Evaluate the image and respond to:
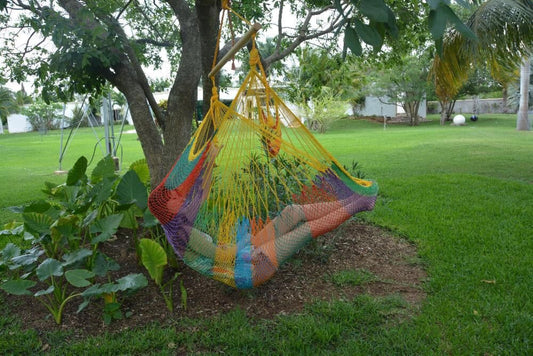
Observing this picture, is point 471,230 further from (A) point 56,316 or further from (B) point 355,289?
(A) point 56,316

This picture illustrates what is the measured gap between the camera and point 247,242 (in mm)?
1952

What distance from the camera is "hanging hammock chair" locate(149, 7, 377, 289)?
6.04 ft

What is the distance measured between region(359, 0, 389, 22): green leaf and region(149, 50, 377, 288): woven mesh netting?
1.16 m

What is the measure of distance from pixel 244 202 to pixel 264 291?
491mm

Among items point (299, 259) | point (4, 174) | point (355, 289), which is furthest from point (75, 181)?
point (4, 174)

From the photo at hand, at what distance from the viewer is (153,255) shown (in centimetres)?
199

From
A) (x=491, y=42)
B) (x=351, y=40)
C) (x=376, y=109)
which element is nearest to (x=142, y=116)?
(x=351, y=40)

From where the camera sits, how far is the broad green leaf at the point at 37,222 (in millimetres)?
2080

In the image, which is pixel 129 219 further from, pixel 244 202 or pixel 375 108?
pixel 375 108

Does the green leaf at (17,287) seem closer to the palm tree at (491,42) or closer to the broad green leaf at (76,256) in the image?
the broad green leaf at (76,256)

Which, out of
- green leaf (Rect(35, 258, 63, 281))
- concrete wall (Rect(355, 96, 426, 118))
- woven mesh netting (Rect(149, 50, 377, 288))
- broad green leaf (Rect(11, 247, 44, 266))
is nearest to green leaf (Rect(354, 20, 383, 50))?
woven mesh netting (Rect(149, 50, 377, 288))

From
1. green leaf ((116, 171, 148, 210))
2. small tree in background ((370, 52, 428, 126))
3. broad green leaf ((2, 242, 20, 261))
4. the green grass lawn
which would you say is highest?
small tree in background ((370, 52, 428, 126))

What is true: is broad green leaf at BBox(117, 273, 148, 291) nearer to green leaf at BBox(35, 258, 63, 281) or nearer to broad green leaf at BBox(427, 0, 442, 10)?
green leaf at BBox(35, 258, 63, 281)

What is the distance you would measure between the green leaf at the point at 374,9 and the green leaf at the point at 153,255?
1477 millimetres
